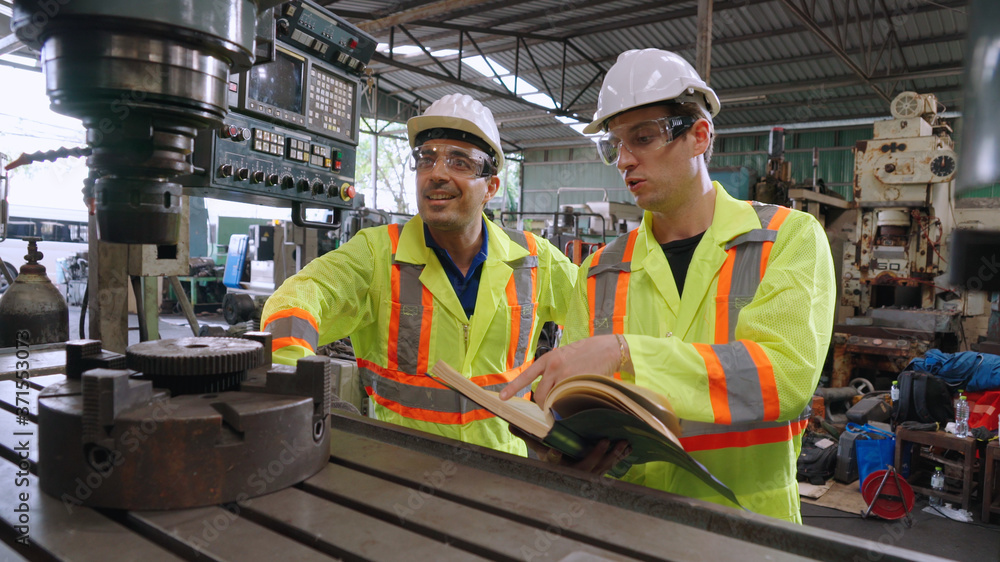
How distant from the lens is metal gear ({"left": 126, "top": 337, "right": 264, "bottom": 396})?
0.90 metres

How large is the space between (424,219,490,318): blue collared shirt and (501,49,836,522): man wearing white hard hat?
35cm

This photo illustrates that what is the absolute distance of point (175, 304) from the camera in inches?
397

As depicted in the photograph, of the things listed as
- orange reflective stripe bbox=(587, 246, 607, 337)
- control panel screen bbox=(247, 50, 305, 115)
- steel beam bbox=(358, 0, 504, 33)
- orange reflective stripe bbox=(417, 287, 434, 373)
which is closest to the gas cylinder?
control panel screen bbox=(247, 50, 305, 115)

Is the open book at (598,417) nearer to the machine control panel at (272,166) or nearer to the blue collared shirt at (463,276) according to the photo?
the blue collared shirt at (463,276)

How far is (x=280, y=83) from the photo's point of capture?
6.98 ft

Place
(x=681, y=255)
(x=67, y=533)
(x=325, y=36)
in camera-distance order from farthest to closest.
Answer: (x=325, y=36) → (x=681, y=255) → (x=67, y=533)

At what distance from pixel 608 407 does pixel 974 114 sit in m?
0.64

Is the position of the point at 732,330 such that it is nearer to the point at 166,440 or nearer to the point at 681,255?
the point at 681,255

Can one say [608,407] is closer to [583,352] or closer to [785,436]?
[583,352]

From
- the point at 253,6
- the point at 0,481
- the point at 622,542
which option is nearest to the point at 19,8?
the point at 253,6

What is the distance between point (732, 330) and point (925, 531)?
321 cm

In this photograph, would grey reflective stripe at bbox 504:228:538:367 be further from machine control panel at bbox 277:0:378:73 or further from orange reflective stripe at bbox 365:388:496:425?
machine control panel at bbox 277:0:378:73

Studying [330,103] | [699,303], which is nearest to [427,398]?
[699,303]

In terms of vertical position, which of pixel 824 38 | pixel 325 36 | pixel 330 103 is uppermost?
pixel 824 38
